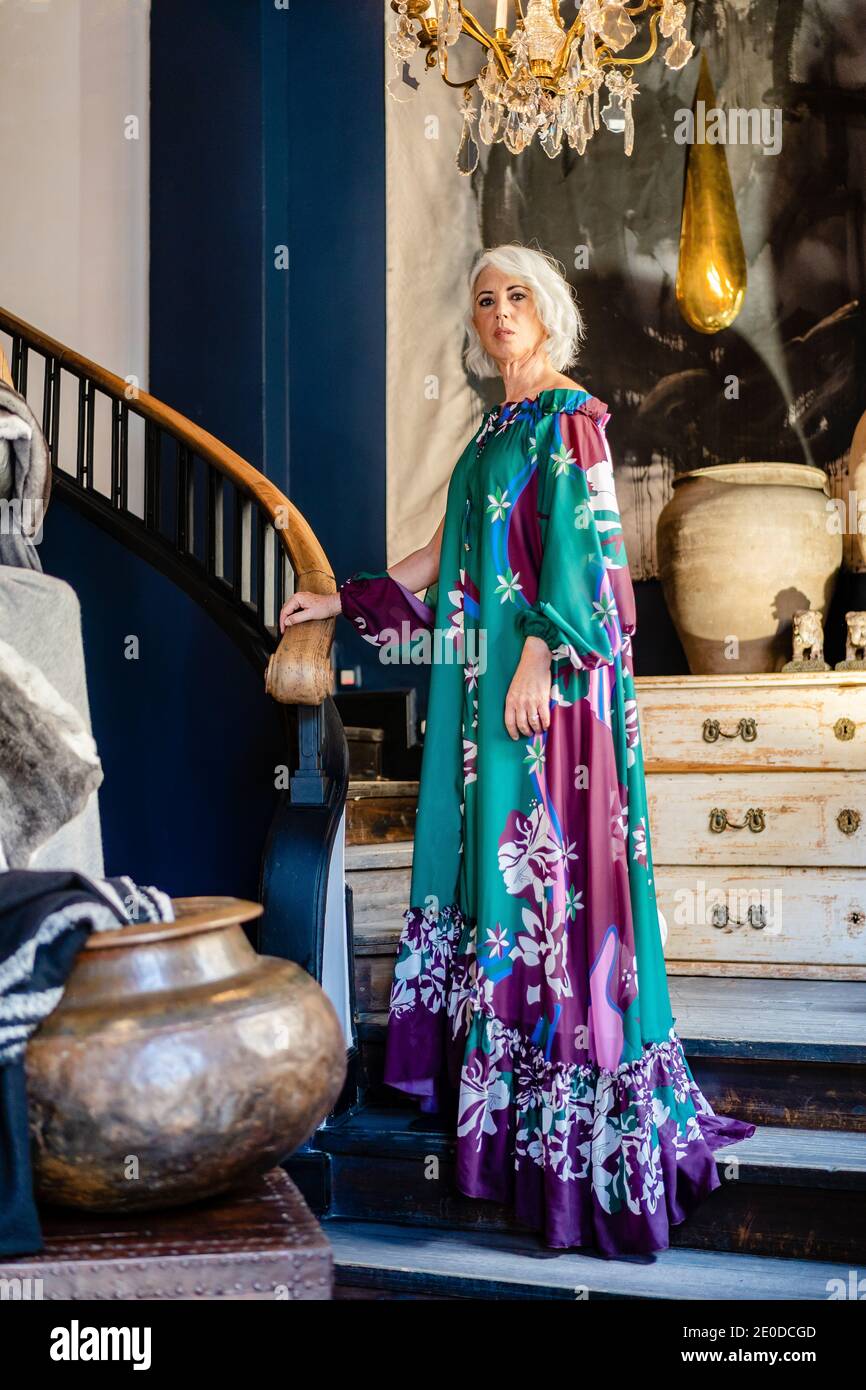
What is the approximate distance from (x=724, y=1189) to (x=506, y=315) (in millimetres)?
1714

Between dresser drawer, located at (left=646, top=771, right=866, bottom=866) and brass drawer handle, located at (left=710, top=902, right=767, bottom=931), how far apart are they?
0.12 m

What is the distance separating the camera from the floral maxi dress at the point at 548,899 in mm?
2092

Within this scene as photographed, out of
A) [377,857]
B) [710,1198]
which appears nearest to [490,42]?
[377,857]

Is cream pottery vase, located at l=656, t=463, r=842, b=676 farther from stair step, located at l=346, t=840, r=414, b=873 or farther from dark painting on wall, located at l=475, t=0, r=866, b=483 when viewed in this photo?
stair step, located at l=346, t=840, r=414, b=873

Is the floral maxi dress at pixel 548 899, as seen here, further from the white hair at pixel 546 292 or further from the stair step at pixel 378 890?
the stair step at pixel 378 890

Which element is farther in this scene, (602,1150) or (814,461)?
(814,461)

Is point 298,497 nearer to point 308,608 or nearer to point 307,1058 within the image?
point 308,608

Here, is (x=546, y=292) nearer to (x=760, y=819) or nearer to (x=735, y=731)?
(x=735, y=731)

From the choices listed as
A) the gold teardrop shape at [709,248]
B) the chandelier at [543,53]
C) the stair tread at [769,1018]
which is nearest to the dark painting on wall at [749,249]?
the gold teardrop shape at [709,248]

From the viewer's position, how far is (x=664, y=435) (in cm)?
425

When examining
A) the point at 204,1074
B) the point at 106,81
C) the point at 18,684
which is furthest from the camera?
the point at 106,81

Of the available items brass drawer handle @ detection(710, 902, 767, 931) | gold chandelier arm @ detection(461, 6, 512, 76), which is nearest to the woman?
brass drawer handle @ detection(710, 902, 767, 931)
